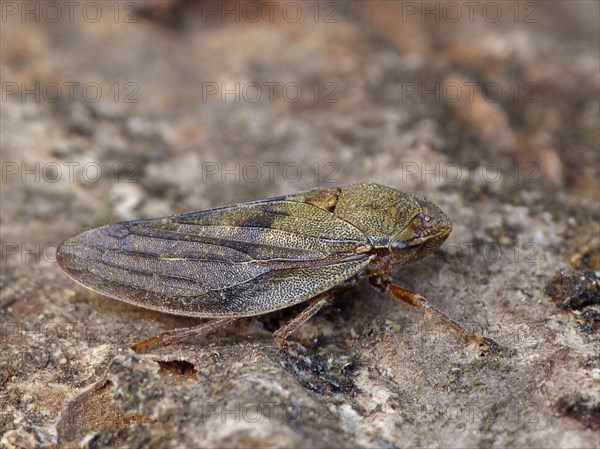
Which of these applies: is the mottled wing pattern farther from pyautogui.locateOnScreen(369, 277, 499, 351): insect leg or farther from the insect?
pyautogui.locateOnScreen(369, 277, 499, 351): insect leg

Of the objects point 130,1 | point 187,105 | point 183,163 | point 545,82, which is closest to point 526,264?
point 545,82

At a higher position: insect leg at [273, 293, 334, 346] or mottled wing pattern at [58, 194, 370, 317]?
mottled wing pattern at [58, 194, 370, 317]

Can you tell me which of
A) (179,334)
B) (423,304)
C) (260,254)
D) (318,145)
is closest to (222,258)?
(260,254)

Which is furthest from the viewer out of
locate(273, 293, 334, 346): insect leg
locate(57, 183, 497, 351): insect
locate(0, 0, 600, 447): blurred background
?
locate(57, 183, 497, 351): insect

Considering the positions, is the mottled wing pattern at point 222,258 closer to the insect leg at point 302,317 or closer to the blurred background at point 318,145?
the insect leg at point 302,317

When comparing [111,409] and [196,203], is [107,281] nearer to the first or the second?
[111,409]

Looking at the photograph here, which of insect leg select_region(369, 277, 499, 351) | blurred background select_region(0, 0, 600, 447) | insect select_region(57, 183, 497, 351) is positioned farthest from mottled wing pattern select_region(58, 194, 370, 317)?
blurred background select_region(0, 0, 600, 447)

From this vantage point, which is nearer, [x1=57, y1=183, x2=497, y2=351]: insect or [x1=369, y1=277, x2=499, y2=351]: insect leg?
[x1=369, y1=277, x2=499, y2=351]: insect leg
